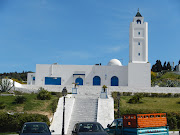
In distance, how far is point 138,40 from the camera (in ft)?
139

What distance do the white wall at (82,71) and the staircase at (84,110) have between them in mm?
14299

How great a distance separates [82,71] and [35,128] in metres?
29.2

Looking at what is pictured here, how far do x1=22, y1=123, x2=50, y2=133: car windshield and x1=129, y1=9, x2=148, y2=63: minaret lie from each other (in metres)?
30.2

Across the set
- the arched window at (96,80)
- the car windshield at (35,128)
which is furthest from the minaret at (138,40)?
the car windshield at (35,128)

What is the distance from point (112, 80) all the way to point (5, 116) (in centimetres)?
2376

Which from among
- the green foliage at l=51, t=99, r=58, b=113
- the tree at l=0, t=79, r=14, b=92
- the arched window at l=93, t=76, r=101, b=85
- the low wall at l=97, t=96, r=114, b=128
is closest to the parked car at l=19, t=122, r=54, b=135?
the low wall at l=97, t=96, r=114, b=128

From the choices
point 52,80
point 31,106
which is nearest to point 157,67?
point 52,80

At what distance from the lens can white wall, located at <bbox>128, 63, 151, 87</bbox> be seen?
40062 mm

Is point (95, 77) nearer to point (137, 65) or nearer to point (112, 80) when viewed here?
point (112, 80)

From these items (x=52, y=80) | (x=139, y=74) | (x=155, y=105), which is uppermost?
(x=139, y=74)

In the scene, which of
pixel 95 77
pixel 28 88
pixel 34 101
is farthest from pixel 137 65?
pixel 34 101

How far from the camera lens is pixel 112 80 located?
1650 inches

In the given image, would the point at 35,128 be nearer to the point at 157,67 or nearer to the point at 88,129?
the point at 88,129

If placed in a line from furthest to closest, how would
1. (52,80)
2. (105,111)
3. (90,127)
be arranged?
(52,80) → (105,111) → (90,127)
